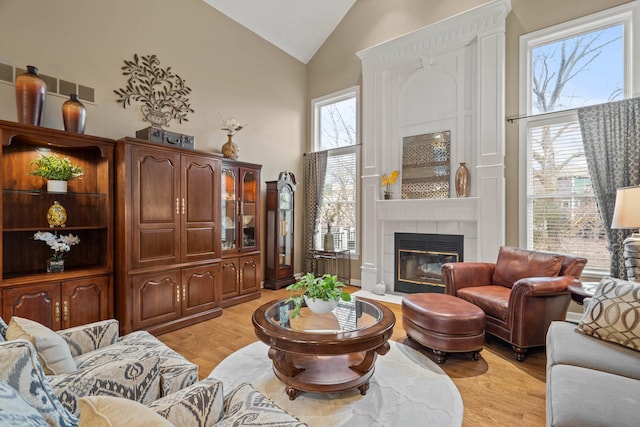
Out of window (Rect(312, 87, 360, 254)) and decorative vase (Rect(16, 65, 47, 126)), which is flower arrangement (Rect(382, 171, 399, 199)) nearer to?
window (Rect(312, 87, 360, 254))

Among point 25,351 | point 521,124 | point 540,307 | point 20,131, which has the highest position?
point 521,124

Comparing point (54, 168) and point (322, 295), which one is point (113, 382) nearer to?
point (322, 295)

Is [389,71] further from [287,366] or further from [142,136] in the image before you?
[287,366]

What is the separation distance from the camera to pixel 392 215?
4.72 metres

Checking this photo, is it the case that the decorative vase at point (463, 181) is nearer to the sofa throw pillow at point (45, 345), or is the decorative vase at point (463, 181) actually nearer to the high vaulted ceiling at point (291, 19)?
the high vaulted ceiling at point (291, 19)

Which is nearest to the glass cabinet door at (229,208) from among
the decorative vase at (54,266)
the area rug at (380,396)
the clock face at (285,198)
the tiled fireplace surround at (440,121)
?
the clock face at (285,198)

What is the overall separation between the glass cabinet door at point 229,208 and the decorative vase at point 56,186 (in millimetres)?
1670

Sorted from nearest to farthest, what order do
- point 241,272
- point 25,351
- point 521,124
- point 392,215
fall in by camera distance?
point 25,351
point 521,124
point 241,272
point 392,215

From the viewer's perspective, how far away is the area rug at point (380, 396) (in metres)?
1.87

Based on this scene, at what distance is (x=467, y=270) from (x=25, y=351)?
134 inches

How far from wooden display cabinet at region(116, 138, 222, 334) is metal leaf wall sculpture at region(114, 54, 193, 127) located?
2.55ft

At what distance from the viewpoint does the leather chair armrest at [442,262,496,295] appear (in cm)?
322

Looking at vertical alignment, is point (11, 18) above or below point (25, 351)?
above

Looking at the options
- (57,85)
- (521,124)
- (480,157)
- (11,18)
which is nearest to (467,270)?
(480,157)
